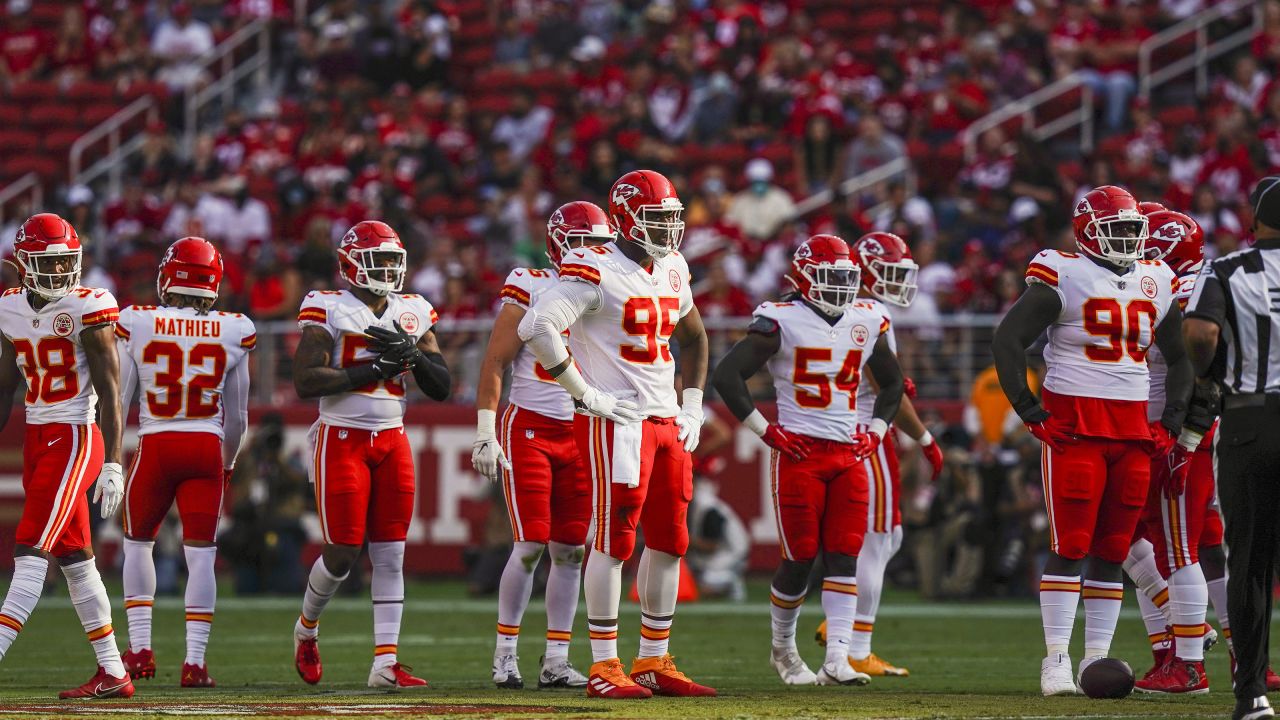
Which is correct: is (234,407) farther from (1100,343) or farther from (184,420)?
(1100,343)

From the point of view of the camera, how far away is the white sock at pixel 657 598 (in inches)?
340

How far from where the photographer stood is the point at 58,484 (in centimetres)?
870

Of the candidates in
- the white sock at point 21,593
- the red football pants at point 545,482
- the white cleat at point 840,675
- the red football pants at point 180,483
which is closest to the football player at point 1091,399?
the white cleat at point 840,675

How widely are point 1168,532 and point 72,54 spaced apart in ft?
65.9

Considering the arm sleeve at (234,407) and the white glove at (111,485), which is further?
the arm sleeve at (234,407)

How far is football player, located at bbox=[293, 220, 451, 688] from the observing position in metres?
9.18

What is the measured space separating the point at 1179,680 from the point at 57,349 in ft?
17.7

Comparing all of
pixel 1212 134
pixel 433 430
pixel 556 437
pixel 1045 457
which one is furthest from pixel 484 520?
pixel 1045 457

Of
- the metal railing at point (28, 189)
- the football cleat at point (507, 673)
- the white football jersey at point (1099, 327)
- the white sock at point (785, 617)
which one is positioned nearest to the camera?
the white football jersey at point (1099, 327)

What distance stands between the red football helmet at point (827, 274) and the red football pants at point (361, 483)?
2184 millimetres

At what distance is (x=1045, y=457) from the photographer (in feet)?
28.7

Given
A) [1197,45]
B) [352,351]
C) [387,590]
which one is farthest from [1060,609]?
[1197,45]

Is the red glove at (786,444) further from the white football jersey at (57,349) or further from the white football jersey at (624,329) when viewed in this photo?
the white football jersey at (57,349)

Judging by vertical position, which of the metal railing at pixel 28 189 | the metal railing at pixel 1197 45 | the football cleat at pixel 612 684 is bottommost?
the football cleat at pixel 612 684
